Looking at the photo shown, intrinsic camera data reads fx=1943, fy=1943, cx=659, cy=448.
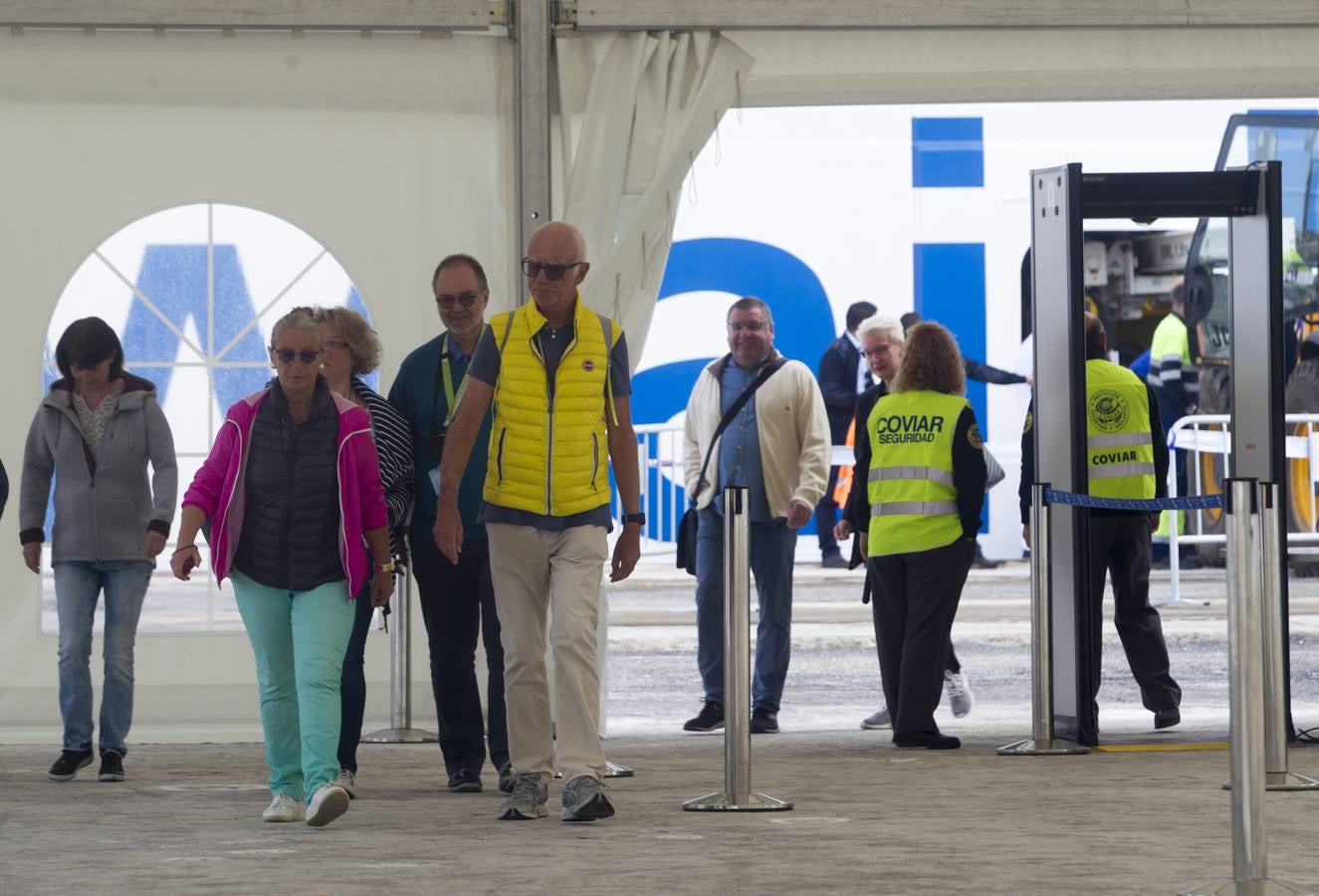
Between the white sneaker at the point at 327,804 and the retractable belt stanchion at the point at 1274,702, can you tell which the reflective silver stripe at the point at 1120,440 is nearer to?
the retractable belt stanchion at the point at 1274,702

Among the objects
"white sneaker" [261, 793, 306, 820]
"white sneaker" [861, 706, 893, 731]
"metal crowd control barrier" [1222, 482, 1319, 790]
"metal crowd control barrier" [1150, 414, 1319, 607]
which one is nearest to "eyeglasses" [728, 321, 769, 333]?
"white sneaker" [861, 706, 893, 731]

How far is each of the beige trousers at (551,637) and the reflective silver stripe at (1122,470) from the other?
2.94 metres

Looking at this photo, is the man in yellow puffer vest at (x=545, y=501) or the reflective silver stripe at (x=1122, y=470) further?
the reflective silver stripe at (x=1122, y=470)

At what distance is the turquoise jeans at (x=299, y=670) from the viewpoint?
5.09 m

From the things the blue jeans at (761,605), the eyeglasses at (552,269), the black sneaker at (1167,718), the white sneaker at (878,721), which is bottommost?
the white sneaker at (878,721)

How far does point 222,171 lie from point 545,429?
2.95 m

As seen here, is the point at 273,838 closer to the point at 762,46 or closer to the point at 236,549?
the point at 236,549

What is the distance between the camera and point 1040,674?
6.90 meters

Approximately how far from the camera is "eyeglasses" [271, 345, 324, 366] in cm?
514

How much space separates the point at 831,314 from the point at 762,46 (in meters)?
5.89

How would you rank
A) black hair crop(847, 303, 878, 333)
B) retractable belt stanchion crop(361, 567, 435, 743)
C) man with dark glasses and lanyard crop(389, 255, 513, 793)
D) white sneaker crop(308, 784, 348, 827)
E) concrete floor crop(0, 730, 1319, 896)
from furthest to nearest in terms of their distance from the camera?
black hair crop(847, 303, 878, 333) < retractable belt stanchion crop(361, 567, 435, 743) < man with dark glasses and lanyard crop(389, 255, 513, 793) < white sneaker crop(308, 784, 348, 827) < concrete floor crop(0, 730, 1319, 896)

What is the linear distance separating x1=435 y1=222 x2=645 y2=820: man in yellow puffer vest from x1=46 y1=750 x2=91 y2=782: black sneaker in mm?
1981

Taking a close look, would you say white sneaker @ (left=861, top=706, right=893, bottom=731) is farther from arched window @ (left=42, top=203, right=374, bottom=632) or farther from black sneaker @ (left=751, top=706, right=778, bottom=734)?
arched window @ (left=42, top=203, right=374, bottom=632)

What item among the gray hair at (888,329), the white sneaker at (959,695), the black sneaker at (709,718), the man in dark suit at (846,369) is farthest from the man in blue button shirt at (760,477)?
the man in dark suit at (846,369)
